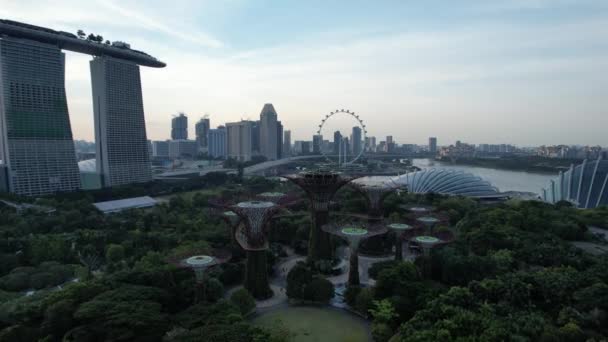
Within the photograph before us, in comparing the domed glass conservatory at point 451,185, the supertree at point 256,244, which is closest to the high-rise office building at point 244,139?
the domed glass conservatory at point 451,185

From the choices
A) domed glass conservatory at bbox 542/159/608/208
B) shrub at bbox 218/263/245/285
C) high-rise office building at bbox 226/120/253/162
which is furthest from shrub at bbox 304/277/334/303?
high-rise office building at bbox 226/120/253/162

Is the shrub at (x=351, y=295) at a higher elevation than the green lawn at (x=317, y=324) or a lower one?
higher

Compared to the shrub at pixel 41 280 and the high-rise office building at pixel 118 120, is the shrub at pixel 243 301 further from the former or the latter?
the high-rise office building at pixel 118 120

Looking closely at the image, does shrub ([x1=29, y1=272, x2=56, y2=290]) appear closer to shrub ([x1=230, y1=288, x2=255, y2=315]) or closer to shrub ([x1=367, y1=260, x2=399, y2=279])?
shrub ([x1=230, y1=288, x2=255, y2=315])

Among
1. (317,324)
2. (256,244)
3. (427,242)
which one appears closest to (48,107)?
(256,244)

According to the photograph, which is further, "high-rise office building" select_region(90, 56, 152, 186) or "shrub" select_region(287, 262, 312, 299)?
"high-rise office building" select_region(90, 56, 152, 186)

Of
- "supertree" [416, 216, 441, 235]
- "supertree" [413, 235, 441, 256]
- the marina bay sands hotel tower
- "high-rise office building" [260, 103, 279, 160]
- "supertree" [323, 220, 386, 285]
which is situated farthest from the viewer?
"high-rise office building" [260, 103, 279, 160]

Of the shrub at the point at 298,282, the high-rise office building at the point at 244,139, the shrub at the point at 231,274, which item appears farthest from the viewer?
the high-rise office building at the point at 244,139

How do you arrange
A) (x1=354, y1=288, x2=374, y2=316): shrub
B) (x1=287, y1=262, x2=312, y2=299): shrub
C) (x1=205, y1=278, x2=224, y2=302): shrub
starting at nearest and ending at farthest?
(x1=354, y1=288, x2=374, y2=316): shrub, (x1=205, y1=278, x2=224, y2=302): shrub, (x1=287, y1=262, x2=312, y2=299): shrub
